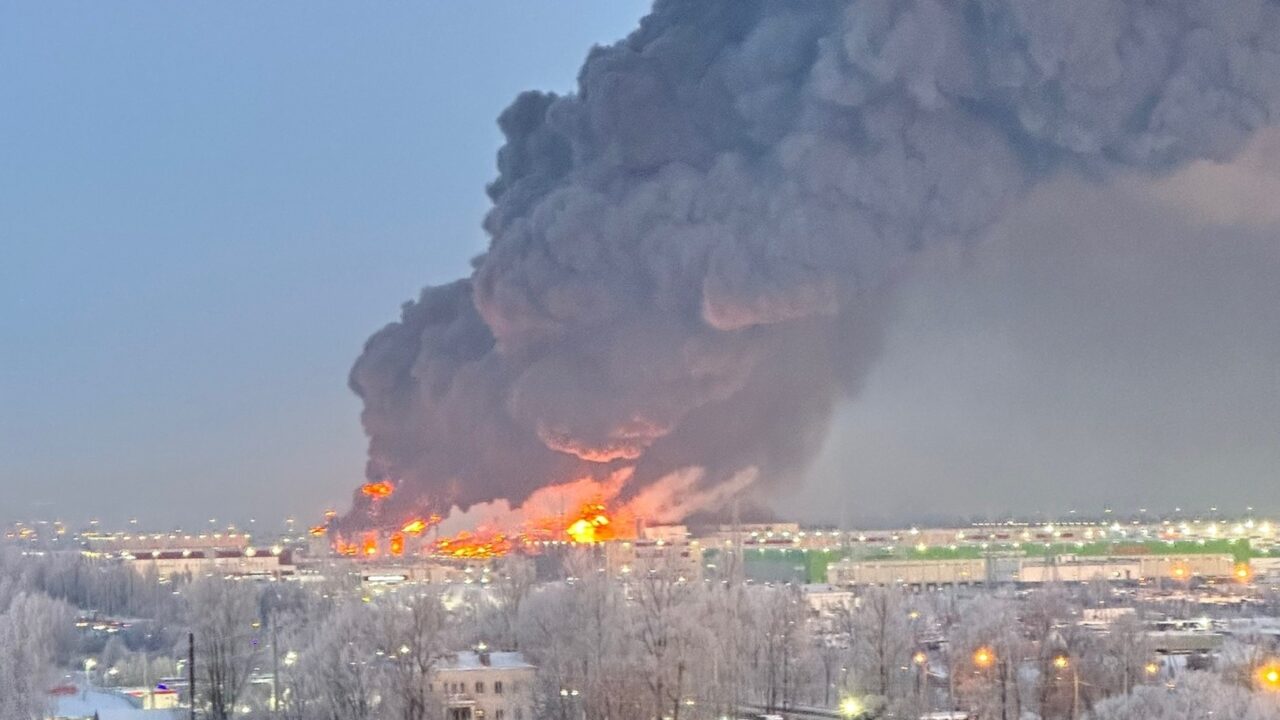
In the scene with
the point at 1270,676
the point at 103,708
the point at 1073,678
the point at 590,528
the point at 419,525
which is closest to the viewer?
the point at 1270,676

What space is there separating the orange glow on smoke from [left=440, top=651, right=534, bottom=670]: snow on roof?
862 inches

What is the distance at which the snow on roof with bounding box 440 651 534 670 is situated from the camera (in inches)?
1837

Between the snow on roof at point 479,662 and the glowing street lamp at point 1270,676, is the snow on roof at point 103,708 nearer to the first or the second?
the snow on roof at point 479,662

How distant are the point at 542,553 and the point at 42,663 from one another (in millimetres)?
24717

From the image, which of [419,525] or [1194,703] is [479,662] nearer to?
[1194,703]

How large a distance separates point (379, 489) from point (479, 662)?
85.1 ft

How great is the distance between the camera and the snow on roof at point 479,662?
46656mm

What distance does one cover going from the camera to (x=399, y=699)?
42.7 metres

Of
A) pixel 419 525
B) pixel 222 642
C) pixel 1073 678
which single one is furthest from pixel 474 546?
pixel 1073 678

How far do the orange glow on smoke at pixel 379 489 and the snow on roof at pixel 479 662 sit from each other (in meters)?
21.9

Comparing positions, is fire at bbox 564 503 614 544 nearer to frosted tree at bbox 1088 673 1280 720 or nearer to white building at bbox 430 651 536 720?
white building at bbox 430 651 536 720

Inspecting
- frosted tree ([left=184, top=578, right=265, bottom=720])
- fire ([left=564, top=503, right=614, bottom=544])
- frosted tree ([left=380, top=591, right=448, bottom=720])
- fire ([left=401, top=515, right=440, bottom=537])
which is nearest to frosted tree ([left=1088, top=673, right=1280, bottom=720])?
frosted tree ([left=380, top=591, right=448, bottom=720])

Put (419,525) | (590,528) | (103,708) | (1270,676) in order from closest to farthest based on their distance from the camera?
(1270,676) → (103,708) → (590,528) → (419,525)

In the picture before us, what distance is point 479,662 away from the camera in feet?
157
